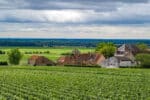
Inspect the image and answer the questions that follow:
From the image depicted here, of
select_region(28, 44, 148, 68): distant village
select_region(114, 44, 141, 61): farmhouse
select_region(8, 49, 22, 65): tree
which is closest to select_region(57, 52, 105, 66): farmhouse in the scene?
select_region(28, 44, 148, 68): distant village

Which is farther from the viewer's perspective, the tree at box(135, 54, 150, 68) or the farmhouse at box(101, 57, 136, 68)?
the farmhouse at box(101, 57, 136, 68)

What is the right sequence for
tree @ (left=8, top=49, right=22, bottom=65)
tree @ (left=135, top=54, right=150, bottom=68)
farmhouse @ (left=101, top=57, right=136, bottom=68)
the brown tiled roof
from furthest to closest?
tree @ (left=8, top=49, right=22, bottom=65), the brown tiled roof, farmhouse @ (left=101, top=57, right=136, bottom=68), tree @ (left=135, top=54, right=150, bottom=68)

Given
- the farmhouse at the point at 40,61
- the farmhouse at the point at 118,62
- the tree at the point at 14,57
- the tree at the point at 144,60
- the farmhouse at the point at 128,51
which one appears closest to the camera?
the tree at the point at 144,60

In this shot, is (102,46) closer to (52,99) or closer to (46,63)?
(46,63)

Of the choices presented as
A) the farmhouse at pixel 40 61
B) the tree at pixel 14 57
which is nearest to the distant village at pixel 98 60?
the farmhouse at pixel 40 61

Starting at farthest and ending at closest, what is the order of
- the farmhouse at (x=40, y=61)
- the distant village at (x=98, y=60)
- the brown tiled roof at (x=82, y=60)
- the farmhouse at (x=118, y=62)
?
the farmhouse at (x=40, y=61), the brown tiled roof at (x=82, y=60), the distant village at (x=98, y=60), the farmhouse at (x=118, y=62)

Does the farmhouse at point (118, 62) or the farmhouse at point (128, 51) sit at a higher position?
the farmhouse at point (128, 51)

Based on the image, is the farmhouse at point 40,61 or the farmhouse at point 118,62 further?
the farmhouse at point 40,61

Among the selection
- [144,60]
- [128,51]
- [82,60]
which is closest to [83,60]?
[82,60]

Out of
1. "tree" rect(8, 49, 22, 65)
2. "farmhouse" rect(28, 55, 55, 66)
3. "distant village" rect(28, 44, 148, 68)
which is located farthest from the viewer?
"tree" rect(8, 49, 22, 65)

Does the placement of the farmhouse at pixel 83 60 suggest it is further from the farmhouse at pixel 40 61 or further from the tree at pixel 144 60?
the tree at pixel 144 60

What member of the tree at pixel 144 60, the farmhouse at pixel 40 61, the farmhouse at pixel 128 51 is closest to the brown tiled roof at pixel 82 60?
the farmhouse at pixel 40 61

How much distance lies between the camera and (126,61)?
314ft

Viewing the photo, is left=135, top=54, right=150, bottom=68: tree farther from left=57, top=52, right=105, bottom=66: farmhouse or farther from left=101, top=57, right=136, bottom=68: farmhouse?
left=57, top=52, right=105, bottom=66: farmhouse
